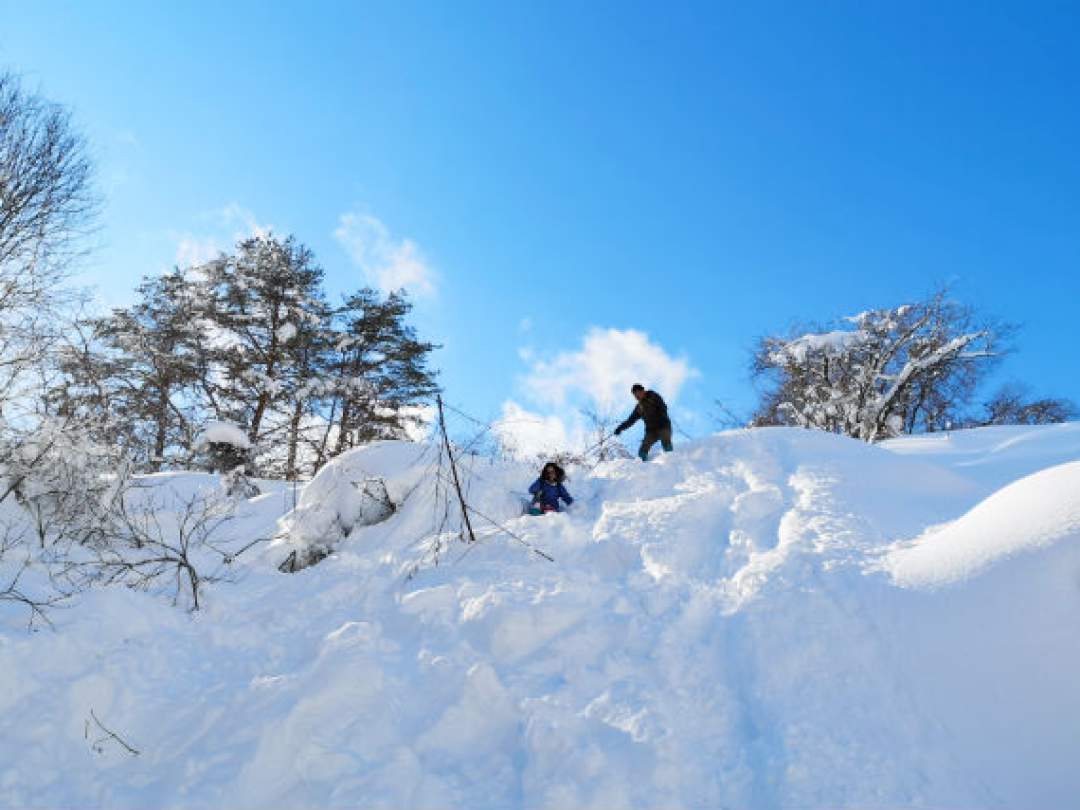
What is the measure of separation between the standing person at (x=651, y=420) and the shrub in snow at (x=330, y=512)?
3.88 meters

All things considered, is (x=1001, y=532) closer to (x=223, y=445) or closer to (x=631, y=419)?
(x=631, y=419)

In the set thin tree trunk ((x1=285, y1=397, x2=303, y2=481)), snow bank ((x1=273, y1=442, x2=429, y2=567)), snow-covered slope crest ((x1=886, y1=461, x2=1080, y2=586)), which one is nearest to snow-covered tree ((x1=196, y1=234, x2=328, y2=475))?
thin tree trunk ((x1=285, y1=397, x2=303, y2=481))

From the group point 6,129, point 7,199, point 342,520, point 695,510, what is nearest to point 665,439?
point 695,510

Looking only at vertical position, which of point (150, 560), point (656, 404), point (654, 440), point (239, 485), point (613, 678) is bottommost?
point (613, 678)

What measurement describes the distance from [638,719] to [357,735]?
1.42 meters

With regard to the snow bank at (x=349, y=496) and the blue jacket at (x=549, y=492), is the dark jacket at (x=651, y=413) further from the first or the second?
the snow bank at (x=349, y=496)

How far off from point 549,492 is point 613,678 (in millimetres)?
3703

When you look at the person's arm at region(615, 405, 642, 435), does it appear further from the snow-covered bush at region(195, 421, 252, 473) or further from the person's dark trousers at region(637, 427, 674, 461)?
the snow-covered bush at region(195, 421, 252, 473)

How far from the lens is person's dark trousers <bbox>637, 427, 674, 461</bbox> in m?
9.00

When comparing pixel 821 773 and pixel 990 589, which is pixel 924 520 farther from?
pixel 821 773

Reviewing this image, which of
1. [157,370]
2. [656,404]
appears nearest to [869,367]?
[656,404]

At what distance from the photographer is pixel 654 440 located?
29.8ft

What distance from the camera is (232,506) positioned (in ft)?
22.6

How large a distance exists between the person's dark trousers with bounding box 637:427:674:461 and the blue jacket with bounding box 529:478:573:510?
2257 mm
